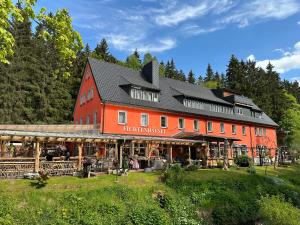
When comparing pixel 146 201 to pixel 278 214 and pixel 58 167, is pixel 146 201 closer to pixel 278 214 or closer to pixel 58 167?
pixel 58 167

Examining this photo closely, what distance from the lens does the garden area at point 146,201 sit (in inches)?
540

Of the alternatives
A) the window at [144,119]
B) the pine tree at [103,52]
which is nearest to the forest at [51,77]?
the pine tree at [103,52]

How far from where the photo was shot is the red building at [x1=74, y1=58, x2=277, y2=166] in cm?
2933

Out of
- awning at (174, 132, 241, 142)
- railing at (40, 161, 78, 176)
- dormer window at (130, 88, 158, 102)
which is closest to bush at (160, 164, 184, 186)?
railing at (40, 161, 78, 176)

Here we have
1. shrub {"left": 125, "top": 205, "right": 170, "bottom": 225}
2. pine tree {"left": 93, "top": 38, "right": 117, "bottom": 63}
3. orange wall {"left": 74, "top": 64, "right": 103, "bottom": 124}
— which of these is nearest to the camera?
shrub {"left": 125, "top": 205, "right": 170, "bottom": 225}

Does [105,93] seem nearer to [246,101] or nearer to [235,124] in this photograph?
[235,124]

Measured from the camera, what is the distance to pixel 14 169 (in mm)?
17828

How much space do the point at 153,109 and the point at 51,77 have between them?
23.4 m

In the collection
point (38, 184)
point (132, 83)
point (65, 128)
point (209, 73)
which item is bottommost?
point (38, 184)

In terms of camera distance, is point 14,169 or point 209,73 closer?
point 14,169

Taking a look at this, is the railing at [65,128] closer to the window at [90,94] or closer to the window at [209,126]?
the window at [90,94]

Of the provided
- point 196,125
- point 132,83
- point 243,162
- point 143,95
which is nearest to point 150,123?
point 143,95

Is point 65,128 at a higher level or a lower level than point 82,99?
lower

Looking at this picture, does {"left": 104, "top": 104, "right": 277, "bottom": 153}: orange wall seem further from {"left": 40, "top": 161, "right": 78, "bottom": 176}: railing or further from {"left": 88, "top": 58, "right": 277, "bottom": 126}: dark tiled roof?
{"left": 40, "top": 161, "right": 78, "bottom": 176}: railing
